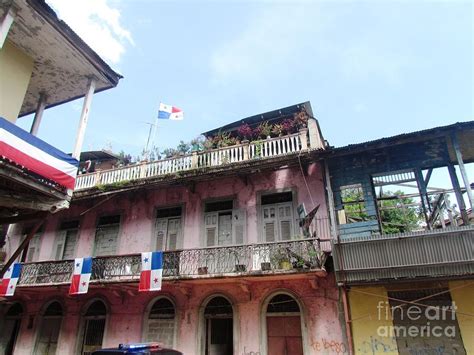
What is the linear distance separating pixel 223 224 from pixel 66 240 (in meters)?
8.24

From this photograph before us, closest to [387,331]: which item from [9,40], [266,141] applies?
[266,141]

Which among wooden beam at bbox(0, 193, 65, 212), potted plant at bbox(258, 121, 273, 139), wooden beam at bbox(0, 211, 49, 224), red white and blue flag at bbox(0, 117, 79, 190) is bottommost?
wooden beam at bbox(0, 211, 49, 224)

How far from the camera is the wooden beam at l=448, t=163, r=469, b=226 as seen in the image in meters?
10.5

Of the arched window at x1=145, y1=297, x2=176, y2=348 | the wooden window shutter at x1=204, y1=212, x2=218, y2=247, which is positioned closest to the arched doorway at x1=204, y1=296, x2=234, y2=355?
the arched window at x1=145, y1=297, x2=176, y2=348

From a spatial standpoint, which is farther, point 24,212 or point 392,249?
point 392,249

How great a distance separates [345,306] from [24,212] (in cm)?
919

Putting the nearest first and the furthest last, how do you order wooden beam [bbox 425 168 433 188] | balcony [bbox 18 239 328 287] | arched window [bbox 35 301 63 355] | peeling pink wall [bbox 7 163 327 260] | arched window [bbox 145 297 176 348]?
balcony [bbox 18 239 328 287] < wooden beam [bbox 425 168 433 188] < arched window [bbox 145 297 176 348] < peeling pink wall [bbox 7 163 327 260] < arched window [bbox 35 301 63 355]

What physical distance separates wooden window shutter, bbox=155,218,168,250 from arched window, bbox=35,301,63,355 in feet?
17.7

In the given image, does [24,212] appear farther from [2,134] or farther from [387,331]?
[387,331]

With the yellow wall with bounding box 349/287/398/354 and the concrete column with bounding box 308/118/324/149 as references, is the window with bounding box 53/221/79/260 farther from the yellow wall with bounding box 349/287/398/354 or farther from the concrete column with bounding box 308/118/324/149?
the yellow wall with bounding box 349/287/398/354

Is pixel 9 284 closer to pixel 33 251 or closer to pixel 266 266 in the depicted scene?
pixel 33 251

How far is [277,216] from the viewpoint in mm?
13109

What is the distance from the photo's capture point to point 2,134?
6.37 meters

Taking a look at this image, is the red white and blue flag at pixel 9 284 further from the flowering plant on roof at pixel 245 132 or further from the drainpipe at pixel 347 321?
the drainpipe at pixel 347 321
